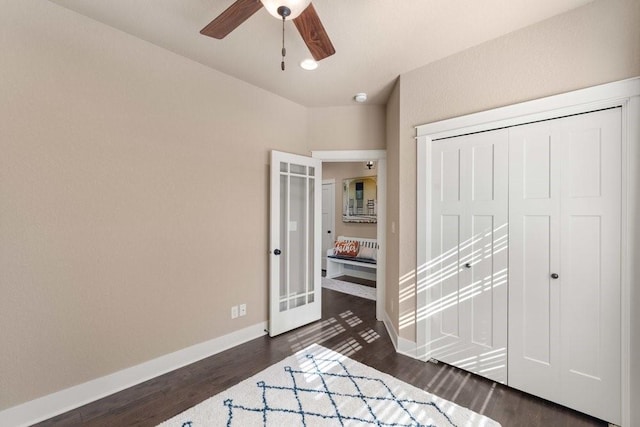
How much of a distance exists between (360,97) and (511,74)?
1.53 m

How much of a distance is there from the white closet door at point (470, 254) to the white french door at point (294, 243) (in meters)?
1.50

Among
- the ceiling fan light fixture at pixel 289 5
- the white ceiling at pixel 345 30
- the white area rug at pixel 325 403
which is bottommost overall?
the white area rug at pixel 325 403

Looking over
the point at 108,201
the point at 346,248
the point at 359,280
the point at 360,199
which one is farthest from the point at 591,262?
the point at 360,199

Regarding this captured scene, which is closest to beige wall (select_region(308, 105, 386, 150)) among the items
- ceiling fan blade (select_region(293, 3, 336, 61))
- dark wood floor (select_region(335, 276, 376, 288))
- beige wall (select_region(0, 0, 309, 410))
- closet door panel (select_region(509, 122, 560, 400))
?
beige wall (select_region(0, 0, 309, 410))

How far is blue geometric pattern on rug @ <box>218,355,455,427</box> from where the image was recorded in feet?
6.05

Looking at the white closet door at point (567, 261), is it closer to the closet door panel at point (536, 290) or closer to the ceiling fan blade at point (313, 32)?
the closet door panel at point (536, 290)

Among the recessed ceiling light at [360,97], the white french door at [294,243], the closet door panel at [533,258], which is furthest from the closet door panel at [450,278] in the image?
the recessed ceiling light at [360,97]

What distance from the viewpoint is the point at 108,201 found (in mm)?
2143

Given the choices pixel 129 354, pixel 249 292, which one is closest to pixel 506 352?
pixel 249 292

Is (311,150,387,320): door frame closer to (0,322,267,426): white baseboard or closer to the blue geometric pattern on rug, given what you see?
the blue geometric pattern on rug

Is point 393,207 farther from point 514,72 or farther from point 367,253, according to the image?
point 367,253

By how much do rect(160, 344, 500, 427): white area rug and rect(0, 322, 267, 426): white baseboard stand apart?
2.12ft

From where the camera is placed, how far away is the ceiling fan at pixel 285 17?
55.8 inches

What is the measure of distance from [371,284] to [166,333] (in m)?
3.73
